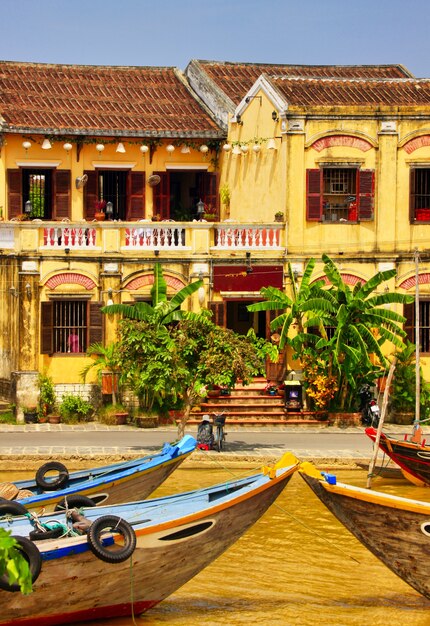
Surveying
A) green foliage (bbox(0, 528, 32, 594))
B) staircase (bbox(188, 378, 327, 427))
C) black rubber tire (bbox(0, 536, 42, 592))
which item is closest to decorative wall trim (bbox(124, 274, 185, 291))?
staircase (bbox(188, 378, 327, 427))

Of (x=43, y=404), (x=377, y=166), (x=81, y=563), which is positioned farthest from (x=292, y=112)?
(x=81, y=563)

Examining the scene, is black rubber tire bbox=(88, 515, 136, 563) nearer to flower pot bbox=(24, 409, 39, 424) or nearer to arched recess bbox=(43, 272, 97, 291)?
flower pot bbox=(24, 409, 39, 424)

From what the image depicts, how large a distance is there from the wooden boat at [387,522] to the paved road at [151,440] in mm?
8818

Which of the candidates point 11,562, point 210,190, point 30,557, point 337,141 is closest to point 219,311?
point 337,141

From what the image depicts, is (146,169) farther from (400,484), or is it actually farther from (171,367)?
(400,484)

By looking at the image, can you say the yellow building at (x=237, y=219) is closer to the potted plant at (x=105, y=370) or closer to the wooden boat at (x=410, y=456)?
the potted plant at (x=105, y=370)

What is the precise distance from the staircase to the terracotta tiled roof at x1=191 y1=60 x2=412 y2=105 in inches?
384

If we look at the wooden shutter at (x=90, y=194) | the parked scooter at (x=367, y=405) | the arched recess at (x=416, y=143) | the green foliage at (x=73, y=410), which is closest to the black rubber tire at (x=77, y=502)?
the green foliage at (x=73, y=410)

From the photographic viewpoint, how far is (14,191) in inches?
1420

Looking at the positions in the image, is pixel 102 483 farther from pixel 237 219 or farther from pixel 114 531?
pixel 237 219

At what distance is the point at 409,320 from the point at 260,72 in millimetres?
11820

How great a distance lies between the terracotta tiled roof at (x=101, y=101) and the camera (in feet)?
119

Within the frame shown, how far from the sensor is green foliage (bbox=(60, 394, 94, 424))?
31547 mm

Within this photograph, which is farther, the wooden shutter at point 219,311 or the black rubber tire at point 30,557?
the wooden shutter at point 219,311
